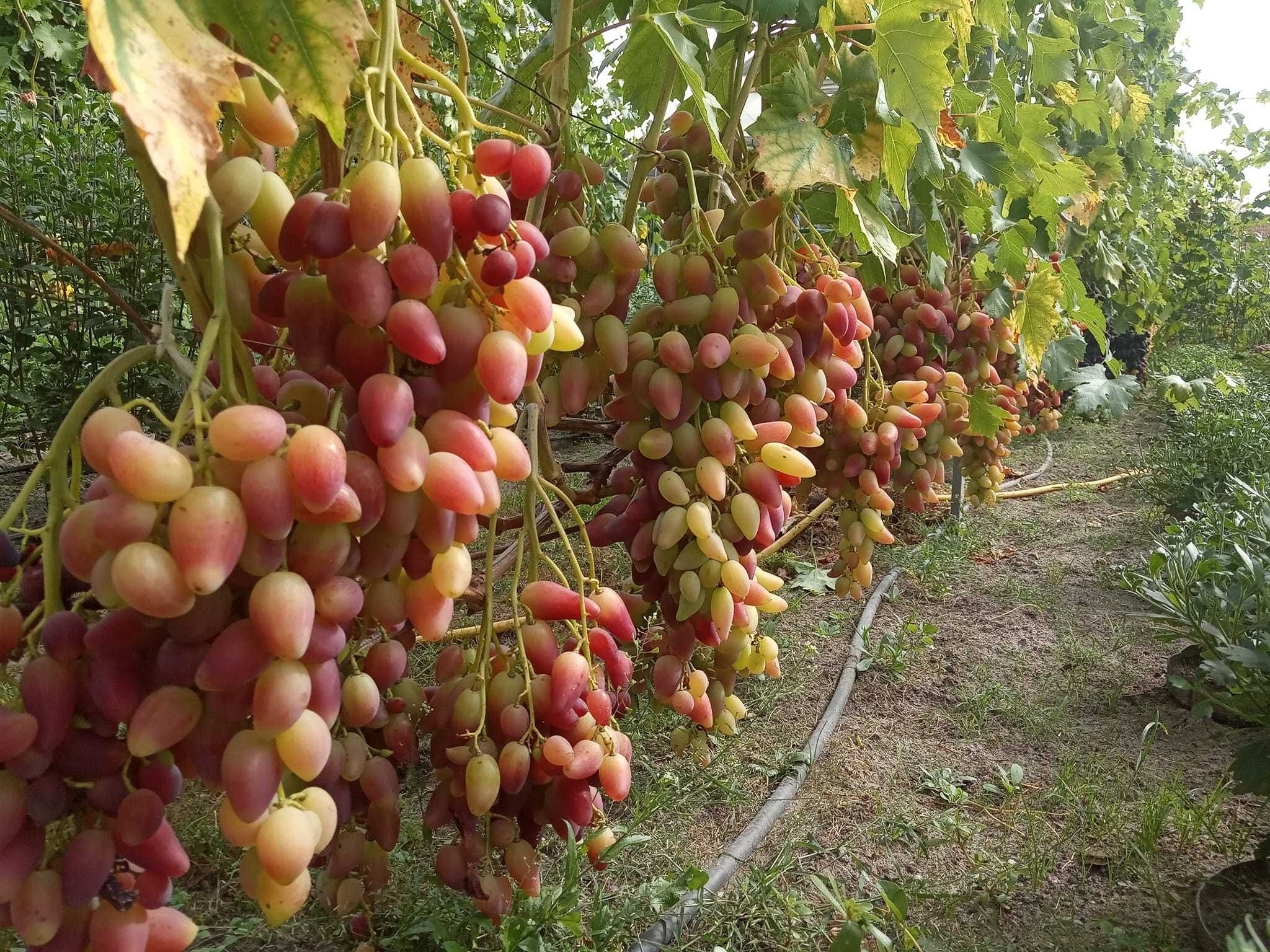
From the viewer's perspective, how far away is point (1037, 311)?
2.29 m

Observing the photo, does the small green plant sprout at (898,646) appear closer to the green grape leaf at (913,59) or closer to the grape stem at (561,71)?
the green grape leaf at (913,59)

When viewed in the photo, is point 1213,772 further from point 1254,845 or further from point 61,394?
point 61,394

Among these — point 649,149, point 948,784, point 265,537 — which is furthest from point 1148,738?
point 265,537

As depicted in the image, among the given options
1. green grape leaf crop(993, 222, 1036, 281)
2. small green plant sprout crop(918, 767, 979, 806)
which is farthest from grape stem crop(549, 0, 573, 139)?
small green plant sprout crop(918, 767, 979, 806)

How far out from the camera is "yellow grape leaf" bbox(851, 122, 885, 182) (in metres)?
1.13

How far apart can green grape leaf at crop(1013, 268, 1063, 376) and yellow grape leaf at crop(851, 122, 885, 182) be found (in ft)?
4.35

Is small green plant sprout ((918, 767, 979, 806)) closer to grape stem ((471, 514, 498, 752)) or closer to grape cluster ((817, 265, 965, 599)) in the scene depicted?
grape cluster ((817, 265, 965, 599))

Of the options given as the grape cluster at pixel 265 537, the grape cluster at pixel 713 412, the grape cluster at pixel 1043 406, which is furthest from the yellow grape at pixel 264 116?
the grape cluster at pixel 1043 406

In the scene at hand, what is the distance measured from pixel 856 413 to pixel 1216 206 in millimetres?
7009

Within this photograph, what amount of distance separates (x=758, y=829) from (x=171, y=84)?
1.45 metres

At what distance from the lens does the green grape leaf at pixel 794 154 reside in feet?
3.34

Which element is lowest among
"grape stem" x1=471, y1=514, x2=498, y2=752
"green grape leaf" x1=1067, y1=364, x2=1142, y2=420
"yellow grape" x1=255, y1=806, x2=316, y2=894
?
"green grape leaf" x1=1067, y1=364, x2=1142, y2=420

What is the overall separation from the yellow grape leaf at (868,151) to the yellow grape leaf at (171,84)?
897 millimetres

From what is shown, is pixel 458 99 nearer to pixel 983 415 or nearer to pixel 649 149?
pixel 649 149
